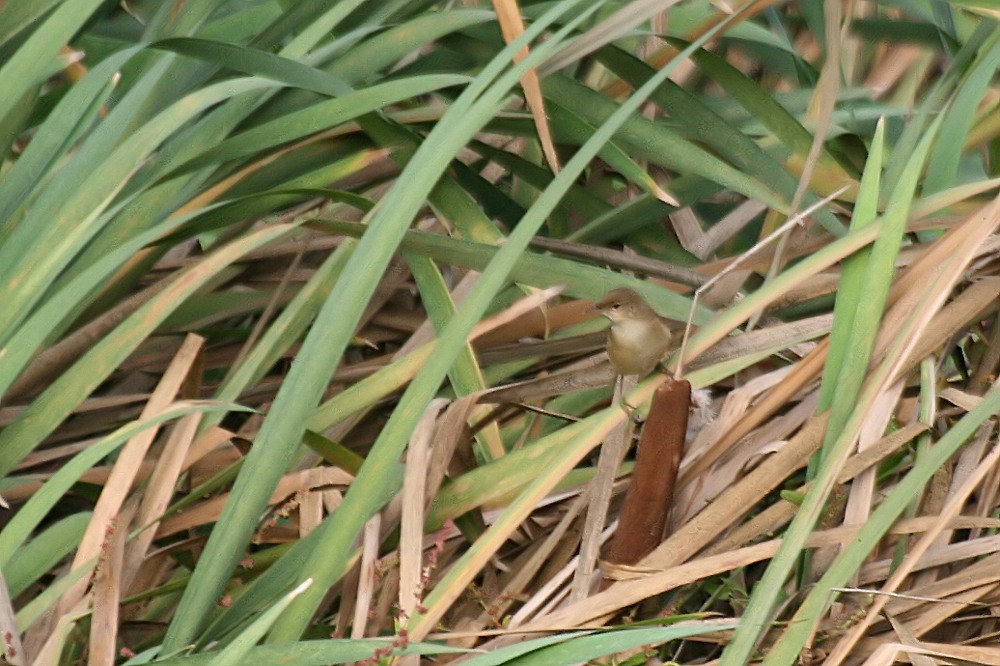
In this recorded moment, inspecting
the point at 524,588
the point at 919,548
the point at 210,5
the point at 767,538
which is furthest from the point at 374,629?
the point at 210,5

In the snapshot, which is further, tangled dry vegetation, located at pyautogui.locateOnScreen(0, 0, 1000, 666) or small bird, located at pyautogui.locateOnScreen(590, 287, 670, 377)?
small bird, located at pyautogui.locateOnScreen(590, 287, 670, 377)

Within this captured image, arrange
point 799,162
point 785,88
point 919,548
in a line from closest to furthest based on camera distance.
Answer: point 919,548 < point 799,162 < point 785,88

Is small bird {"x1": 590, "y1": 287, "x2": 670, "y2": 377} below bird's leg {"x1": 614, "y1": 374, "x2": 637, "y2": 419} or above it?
above

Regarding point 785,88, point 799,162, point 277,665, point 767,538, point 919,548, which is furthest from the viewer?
point 785,88

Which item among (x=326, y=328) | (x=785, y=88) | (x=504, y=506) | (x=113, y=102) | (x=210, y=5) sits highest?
(x=785, y=88)

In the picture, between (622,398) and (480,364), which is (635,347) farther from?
(480,364)

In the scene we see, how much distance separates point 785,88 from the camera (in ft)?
6.87

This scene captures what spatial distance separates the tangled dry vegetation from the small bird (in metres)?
0.02

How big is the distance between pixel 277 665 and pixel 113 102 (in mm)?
892

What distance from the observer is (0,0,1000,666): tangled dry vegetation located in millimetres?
1104

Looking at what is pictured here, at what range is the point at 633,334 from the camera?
1311mm

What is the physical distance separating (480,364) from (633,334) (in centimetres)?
29

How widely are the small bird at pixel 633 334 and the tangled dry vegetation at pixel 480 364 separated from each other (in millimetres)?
21

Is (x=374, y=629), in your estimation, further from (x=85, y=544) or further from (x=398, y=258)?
(x=398, y=258)
